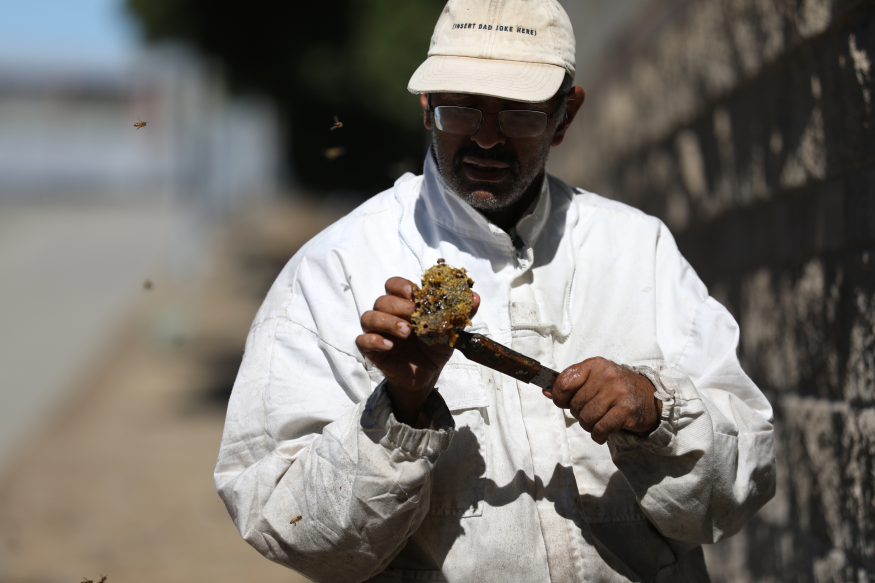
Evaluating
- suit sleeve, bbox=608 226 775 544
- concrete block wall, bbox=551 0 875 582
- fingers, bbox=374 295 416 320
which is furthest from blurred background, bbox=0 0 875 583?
fingers, bbox=374 295 416 320

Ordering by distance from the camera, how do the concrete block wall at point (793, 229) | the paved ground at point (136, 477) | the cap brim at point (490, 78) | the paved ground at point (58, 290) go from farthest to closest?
the paved ground at point (58, 290) → the paved ground at point (136, 477) → the concrete block wall at point (793, 229) → the cap brim at point (490, 78)

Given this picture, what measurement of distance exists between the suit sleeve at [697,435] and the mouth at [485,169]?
516 mm

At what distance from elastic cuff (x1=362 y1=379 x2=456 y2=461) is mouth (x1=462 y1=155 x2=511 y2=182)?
669mm

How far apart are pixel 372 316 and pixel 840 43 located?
6.15 feet

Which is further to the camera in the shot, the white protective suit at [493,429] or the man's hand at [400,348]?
the white protective suit at [493,429]

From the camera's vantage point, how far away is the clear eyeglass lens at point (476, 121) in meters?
2.24

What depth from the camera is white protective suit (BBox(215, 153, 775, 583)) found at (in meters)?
1.94

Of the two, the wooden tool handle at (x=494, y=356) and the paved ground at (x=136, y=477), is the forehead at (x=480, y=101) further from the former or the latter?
the paved ground at (x=136, y=477)

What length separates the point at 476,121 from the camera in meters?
2.24

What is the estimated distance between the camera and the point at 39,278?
1834cm

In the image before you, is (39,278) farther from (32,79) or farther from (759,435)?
(32,79)

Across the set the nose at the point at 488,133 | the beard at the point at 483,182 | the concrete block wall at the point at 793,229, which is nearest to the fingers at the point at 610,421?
the beard at the point at 483,182

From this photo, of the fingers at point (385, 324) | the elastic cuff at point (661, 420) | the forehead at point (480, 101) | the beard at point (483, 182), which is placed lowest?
the elastic cuff at point (661, 420)

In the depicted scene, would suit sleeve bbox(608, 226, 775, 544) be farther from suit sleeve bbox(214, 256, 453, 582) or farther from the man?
suit sleeve bbox(214, 256, 453, 582)
